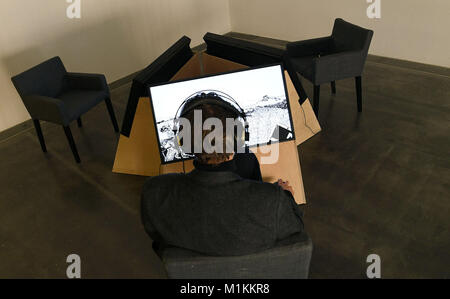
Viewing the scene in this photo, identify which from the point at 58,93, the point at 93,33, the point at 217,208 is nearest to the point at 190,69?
the point at 58,93

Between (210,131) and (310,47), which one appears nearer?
(210,131)

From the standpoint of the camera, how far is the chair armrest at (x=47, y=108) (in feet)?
11.3

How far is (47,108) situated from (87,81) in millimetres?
600

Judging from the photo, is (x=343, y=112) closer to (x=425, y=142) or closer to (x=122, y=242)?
(x=425, y=142)

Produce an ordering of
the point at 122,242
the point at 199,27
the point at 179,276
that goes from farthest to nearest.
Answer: the point at 199,27
the point at 122,242
the point at 179,276

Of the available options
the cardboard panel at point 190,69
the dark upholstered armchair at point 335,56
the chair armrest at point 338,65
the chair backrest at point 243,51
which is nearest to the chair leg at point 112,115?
the cardboard panel at point 190,69

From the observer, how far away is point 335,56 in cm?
366

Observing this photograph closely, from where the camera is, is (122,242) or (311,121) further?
(311,121)

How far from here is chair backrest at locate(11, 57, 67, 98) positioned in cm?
357

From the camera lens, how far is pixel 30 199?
3.31m

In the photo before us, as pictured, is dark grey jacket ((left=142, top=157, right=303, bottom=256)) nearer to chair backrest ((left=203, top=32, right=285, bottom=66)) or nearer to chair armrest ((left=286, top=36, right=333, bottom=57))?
chair backrest ((left=203, top=32, right=285, bottom=66))

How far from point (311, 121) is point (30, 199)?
→ 279 cm

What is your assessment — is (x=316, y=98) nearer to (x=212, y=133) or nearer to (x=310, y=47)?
(x=310, y=47)
